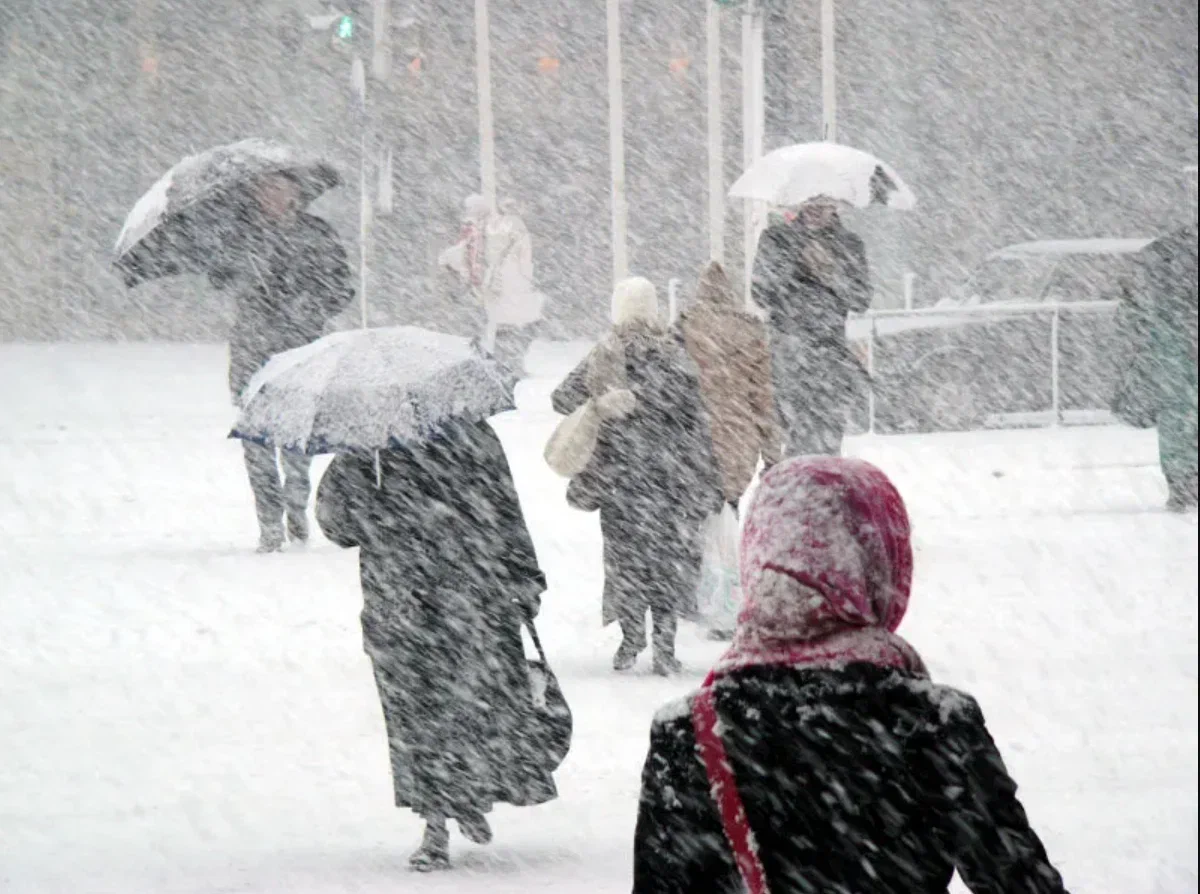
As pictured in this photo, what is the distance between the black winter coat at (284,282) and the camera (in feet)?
37.7

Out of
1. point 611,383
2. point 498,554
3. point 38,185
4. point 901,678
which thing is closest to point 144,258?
point 611,383

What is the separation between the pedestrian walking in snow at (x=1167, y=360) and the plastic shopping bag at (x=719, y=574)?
4.60 metres

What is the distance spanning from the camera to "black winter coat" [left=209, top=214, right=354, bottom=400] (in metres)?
11.5

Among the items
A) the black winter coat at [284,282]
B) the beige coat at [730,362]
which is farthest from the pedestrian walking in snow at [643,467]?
the black winter coat at [284,282]

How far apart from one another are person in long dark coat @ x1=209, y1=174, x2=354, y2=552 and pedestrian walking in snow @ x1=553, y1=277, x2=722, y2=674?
340 centimetres

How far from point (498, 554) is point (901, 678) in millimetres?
3073

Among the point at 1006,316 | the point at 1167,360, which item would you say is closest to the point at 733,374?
the point at 1167,360

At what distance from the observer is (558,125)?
29797 millimetres

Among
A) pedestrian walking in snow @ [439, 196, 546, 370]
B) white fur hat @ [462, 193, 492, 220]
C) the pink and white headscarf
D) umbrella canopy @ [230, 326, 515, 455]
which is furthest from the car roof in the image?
the pink and white headscarf

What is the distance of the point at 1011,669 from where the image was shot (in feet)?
27.2

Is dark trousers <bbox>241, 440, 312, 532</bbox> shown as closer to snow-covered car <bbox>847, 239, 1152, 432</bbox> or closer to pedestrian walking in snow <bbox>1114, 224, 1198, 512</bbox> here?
pedestrian walking in snow <bbox>1114, 224, 1198, 512</bbox>

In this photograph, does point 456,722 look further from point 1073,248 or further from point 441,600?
point 1073,248

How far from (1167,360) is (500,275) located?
1033cm

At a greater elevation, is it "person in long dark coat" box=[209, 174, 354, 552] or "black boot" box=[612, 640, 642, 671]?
"person in long dark coat" box=[209, 174, 354, 552]
